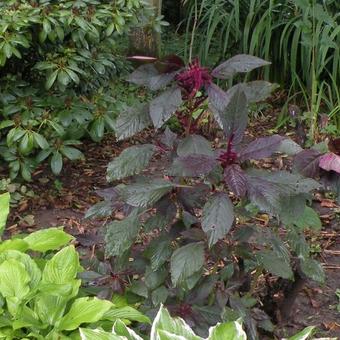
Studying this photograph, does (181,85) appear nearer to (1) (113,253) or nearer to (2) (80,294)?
(1) (113,253)

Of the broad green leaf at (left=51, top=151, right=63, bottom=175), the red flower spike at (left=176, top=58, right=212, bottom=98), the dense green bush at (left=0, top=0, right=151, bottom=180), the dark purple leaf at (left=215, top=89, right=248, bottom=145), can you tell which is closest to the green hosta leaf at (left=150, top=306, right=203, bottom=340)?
the dark purple leaf at (left=215, top=89, right=248, bottom=145)

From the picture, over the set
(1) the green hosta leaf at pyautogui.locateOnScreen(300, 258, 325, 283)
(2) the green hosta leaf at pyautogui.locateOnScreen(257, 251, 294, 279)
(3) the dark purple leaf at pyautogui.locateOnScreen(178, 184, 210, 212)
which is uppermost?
(3) the dark purple leaf at pyautogui.locateOnScreen(178, 184, 210, 212)

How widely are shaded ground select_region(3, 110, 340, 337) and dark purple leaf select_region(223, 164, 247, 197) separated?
108 centimetres

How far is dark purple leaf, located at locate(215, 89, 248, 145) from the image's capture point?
1903mm

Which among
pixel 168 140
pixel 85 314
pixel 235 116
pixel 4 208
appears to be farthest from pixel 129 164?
pixel 4 208

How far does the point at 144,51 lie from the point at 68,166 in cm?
148

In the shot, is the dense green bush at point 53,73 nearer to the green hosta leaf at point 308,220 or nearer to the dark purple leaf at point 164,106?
the dark purple leaf at point 164,106

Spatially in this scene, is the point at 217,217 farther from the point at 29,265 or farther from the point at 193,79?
the point at 29,265

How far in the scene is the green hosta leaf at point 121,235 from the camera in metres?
2.11

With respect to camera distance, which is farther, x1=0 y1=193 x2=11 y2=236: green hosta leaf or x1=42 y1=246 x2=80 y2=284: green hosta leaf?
x1=0 y1=193 x2=11 y2=236: green hosta leaf

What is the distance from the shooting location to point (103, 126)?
402cm

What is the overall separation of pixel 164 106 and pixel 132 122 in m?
0.15

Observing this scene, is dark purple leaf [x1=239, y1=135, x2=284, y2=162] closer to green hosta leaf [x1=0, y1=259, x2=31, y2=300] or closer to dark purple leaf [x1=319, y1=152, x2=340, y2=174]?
dark purple leaf [x1=319, y1=152, x2=340, y2=174]

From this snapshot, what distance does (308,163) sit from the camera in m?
2.07
